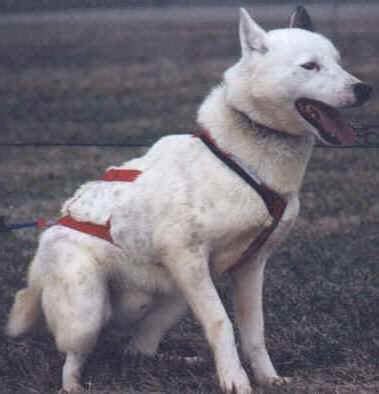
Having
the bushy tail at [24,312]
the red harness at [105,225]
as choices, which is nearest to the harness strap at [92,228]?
the red harness at [105,225]

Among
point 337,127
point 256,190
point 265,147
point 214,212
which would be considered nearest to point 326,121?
point 337,127

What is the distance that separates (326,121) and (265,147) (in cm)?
29

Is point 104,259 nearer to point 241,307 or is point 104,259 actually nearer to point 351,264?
point 241,307

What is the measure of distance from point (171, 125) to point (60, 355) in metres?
7.68

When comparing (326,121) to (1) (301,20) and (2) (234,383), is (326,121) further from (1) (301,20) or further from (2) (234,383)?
(2) (234,383)

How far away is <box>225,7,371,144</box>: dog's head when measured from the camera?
484 centimetres

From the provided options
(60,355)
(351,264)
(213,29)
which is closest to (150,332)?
(60,355)

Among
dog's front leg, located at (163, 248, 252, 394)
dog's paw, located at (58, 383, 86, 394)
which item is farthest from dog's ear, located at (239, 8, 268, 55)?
dog's paw, located at (58, 383, 86, 394)

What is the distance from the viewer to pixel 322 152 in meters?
11.3

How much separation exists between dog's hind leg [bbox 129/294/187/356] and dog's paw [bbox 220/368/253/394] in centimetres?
56

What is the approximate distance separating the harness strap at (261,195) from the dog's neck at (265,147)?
0.03m

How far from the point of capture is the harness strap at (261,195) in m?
4.90

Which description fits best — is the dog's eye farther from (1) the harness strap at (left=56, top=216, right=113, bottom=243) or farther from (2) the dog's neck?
(1) the harness strap at (left=56, top=216, right=113, bottom=243)

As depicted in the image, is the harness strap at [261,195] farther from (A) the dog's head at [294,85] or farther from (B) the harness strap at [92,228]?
(B) the harness strap at [92,228]
